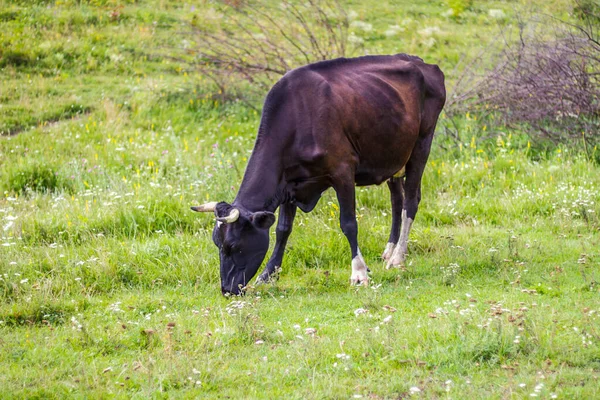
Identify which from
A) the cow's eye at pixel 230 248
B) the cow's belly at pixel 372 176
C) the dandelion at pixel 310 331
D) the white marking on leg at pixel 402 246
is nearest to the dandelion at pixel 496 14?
the white marking on leg at pixel 402 246

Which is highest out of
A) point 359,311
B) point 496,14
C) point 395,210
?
point 496,14

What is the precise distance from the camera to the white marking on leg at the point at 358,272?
7.98 m

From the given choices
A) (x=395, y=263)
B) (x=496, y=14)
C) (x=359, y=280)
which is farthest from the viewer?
(x=496, y=14)

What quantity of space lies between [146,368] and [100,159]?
746 cm

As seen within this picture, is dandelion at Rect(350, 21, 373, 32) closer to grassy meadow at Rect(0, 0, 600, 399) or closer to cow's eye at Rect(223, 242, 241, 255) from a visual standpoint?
grassy meadow at Rect(0, 0, 600, 399)

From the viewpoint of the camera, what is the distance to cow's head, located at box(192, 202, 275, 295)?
754 cm

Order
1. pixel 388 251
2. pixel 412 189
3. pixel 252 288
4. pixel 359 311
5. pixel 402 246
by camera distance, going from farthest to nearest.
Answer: pixel 412 189 < pixel 388 251 < pixel 402 246 < pixel 252 288 < pixel 359 311

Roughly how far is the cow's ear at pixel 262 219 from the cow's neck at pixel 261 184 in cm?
Answer: 19

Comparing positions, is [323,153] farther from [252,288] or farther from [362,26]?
[362,26]

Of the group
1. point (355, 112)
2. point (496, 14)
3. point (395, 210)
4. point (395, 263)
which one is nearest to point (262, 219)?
point (355, 112)

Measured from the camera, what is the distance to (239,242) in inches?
298

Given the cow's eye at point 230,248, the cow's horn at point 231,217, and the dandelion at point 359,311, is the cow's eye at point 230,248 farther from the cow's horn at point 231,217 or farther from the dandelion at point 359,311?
the dandelion at point 359,311

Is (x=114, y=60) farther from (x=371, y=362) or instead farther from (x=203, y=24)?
(x=371, y=362)

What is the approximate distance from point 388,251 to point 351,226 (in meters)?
0.92
